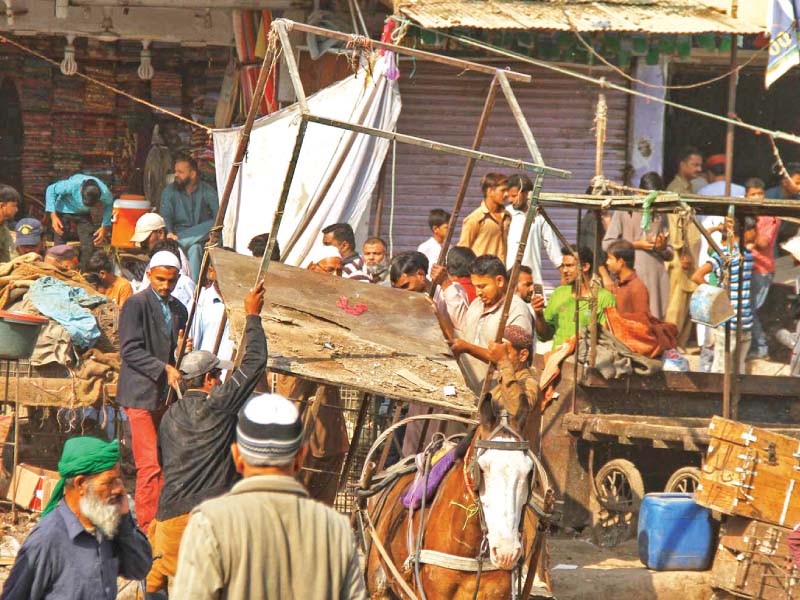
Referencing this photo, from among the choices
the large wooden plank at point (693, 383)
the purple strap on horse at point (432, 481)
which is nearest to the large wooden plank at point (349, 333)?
the purple strap on horse at point (432, 481)

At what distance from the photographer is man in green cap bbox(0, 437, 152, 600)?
16.0 feet

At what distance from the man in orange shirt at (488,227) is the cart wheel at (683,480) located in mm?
2393

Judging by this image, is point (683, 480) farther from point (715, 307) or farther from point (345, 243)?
point (345, 243)

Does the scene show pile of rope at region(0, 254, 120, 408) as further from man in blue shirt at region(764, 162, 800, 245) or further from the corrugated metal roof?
man in blue shirt at region(764, 162, 800, 245)

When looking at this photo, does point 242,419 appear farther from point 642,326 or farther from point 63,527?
point 642,326

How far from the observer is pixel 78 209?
13680mm

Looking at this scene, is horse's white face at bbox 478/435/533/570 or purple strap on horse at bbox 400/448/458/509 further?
purple strap on horse at bbox 400/448/458/509

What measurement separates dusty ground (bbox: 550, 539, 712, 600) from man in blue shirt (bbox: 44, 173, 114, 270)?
5789 millimetres

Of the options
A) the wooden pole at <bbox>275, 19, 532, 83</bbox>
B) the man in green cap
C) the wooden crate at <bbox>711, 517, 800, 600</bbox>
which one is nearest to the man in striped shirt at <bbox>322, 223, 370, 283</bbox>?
the wooden pole at <bbox>275, 19, 532, 83</bbox>

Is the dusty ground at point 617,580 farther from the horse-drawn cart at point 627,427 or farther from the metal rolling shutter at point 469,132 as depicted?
the metal rolling shutter at point 469,132

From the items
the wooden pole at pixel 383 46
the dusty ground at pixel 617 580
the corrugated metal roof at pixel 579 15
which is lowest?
the dusty ground at pixel 617 580

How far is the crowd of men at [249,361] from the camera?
4.00 metres

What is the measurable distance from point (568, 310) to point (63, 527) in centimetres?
703

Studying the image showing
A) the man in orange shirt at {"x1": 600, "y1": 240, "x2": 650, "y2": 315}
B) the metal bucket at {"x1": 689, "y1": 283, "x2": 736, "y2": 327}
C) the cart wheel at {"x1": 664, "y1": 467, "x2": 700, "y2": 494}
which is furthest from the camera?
the man in orange shirt at {"x1": 600, "y1": 240, "x2": 650, "y2": 315}
